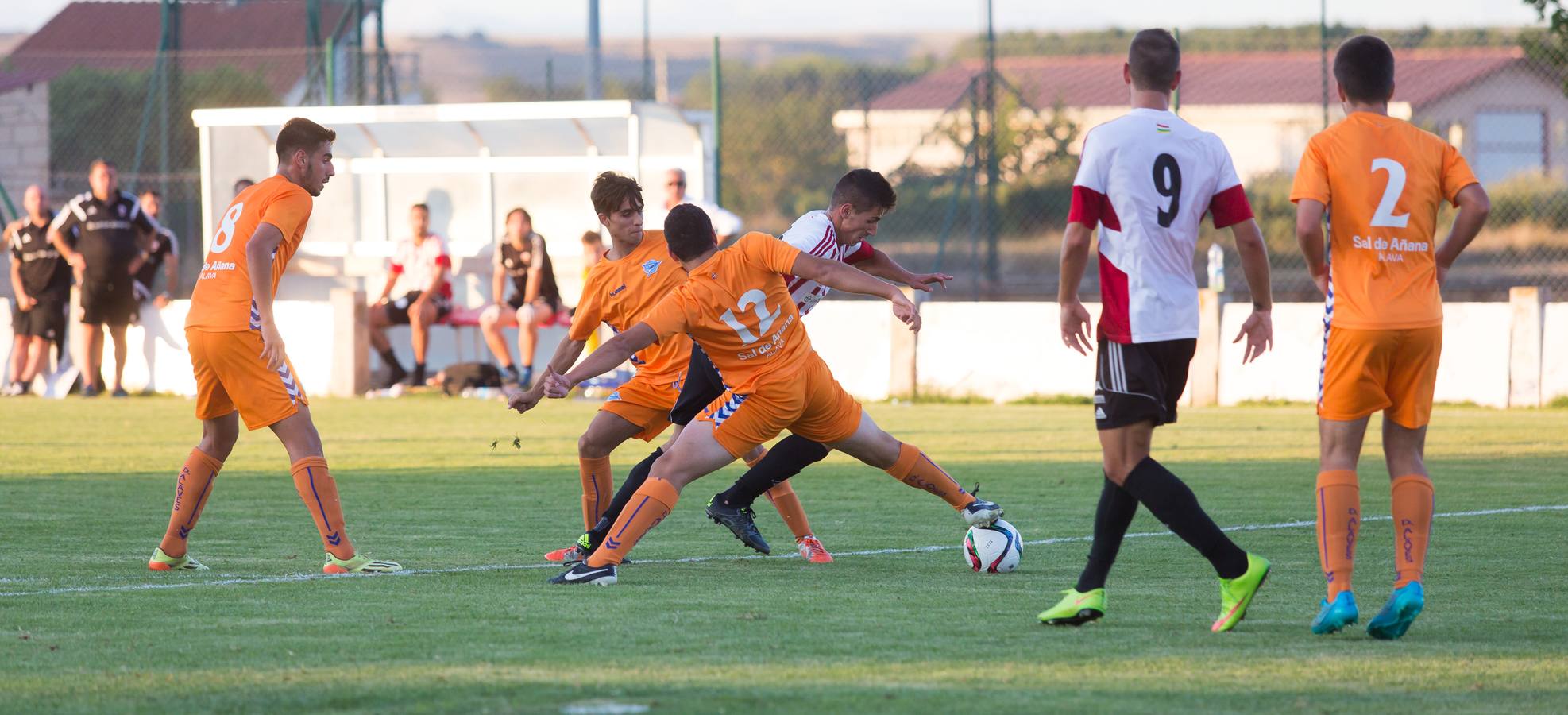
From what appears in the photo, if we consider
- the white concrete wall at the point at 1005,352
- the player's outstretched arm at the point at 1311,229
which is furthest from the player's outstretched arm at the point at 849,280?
the white concrete wall at the point at 1005,352

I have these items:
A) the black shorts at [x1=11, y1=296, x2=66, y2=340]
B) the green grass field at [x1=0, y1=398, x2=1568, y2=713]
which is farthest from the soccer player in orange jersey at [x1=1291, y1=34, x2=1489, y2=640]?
the black shorts at [x1=11, y1=296, x2=66, y2=340]

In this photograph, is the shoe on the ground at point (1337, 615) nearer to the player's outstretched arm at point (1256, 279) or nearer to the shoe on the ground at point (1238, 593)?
the shoe on the ground at point (1238, 593)

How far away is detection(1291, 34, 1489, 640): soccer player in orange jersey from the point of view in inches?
222

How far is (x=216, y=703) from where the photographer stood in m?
4.57

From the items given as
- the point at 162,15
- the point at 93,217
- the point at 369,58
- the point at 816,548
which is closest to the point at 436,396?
the point at 93,217

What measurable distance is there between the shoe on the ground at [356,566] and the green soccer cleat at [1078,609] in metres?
2.69

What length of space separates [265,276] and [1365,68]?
388 centimetres

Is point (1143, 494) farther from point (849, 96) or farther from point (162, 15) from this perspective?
point (162, 15)

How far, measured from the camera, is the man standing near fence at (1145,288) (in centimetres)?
569

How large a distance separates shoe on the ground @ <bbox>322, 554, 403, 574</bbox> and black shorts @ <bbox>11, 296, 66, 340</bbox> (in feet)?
45.0

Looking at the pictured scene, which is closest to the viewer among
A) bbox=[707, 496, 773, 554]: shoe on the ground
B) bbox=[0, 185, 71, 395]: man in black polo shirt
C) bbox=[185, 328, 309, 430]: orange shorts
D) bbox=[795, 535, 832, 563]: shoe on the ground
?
bbox=[185, 328, 309, 430]: orange shorts

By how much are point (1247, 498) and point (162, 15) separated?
20.4m

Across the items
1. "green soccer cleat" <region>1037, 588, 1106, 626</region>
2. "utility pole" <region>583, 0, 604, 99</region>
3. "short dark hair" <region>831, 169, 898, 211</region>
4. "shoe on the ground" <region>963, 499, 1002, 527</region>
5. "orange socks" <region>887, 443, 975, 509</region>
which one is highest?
"utility pole" <region>583, 0, 604, 99</region>

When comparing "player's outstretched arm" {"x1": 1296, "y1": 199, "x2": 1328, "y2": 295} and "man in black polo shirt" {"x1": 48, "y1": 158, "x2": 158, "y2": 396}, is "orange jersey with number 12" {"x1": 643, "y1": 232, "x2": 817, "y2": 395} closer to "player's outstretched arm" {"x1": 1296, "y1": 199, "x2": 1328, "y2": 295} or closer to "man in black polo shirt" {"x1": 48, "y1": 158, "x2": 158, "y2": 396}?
"player's outstretched arm" {"x1": 1296, "y1": 199, "x2": 1328, "y2": 295}
